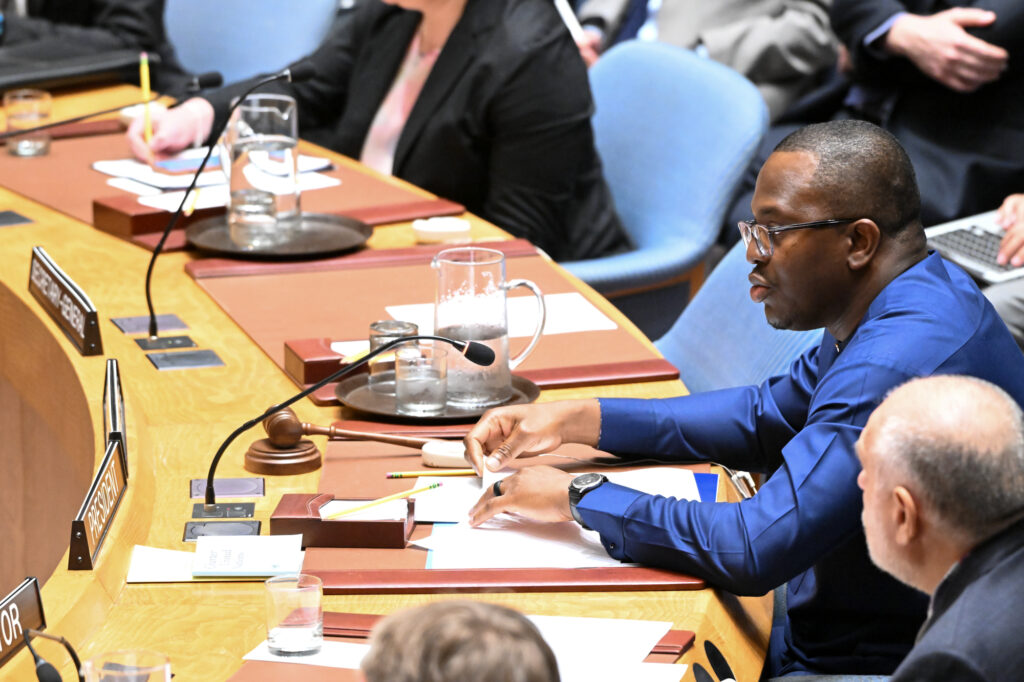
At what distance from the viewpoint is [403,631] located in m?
0.81

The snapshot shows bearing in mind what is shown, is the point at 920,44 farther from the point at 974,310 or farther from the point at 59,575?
the point at 59,575

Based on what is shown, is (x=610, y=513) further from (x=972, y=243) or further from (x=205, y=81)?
(x=972, y=243)

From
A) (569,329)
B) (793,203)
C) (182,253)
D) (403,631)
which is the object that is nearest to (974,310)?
(793,203)

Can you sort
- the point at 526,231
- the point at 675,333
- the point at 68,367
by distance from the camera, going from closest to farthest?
1. the point at 68,367
2. the point at 675,333
3. the point at 526,231

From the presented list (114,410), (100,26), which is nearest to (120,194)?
(114,410)

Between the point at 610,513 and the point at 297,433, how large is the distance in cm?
43

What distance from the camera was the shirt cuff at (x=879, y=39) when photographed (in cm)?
354

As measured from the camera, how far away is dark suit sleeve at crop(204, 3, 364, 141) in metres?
3.62

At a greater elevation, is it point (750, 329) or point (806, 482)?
point (806, 482)

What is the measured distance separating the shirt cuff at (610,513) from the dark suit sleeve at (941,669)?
43 cm

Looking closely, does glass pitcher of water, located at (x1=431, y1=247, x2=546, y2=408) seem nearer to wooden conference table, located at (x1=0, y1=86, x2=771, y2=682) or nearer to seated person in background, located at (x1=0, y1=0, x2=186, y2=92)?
wooden conference table, located at (x1=0, y1=86, x2=771, y2=682)

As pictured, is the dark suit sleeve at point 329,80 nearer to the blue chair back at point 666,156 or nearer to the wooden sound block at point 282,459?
the blue chair back at point 666,156

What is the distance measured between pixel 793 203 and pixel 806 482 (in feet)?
1.17

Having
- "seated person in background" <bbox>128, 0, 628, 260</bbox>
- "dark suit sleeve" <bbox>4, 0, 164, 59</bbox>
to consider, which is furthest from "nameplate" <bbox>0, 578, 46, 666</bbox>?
"dark suit sleeve" <bbox>4, 0, 164, 59</bbox>
